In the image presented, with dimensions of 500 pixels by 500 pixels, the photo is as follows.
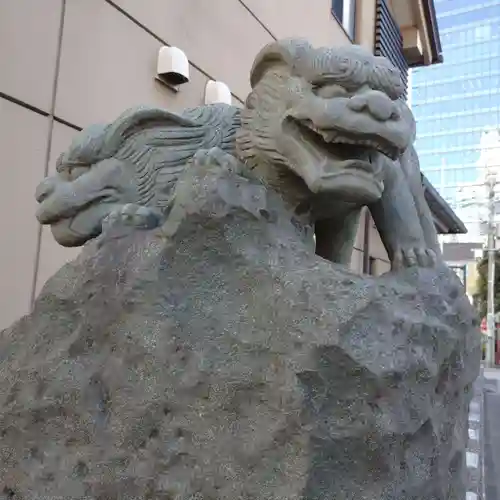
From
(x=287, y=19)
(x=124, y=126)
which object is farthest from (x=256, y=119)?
(x=287, y=19)

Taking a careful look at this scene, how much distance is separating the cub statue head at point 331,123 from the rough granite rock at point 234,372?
12 centimetres

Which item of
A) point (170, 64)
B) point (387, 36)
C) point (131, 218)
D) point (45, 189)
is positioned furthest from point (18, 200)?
point (387, 36)

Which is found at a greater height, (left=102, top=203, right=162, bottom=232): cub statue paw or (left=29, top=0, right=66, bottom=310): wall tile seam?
(left=29, top=0, right=66, bottom=310): wall tile seam

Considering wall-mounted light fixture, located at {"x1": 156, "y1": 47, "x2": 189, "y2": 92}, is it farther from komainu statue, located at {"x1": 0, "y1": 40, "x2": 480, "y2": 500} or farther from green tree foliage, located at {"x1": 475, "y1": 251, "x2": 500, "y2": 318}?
green tree foliage, located at {"x1": 475, "y1": 251, "x2": 500, "y2": 318}

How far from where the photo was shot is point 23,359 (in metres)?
1.40

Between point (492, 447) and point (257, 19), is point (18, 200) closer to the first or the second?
point (257, 19)

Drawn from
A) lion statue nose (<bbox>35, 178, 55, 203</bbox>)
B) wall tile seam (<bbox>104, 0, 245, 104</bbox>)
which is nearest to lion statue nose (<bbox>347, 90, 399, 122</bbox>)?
lion statue nose (<bbox>35, 178, 55, 203</bbox>)

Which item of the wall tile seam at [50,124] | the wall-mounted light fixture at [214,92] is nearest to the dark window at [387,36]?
the wall-mounted light fixture at [214,92]

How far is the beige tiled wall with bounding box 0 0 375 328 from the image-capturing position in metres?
2.96

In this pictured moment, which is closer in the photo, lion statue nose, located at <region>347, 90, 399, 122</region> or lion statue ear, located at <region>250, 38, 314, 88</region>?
lion statue nose, located at <region>347, 90, 399, 122</region>

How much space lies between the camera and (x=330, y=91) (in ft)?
4.30

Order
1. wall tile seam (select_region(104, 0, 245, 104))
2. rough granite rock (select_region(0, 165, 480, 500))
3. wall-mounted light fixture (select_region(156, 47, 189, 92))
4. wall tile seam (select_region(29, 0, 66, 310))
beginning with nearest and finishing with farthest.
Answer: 1. rough granite rock (select_region(0, 165, 480, 500))
2. wall tile seam (select_region(29, 0, 66, 310))
3. wall tile seam (select_region(104, 0, 245, 104))
4. wall-mounted light fixture (select_region(156, 47, 189, 92))

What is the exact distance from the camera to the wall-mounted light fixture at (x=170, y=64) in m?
3.78

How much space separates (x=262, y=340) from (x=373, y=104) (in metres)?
0.53
